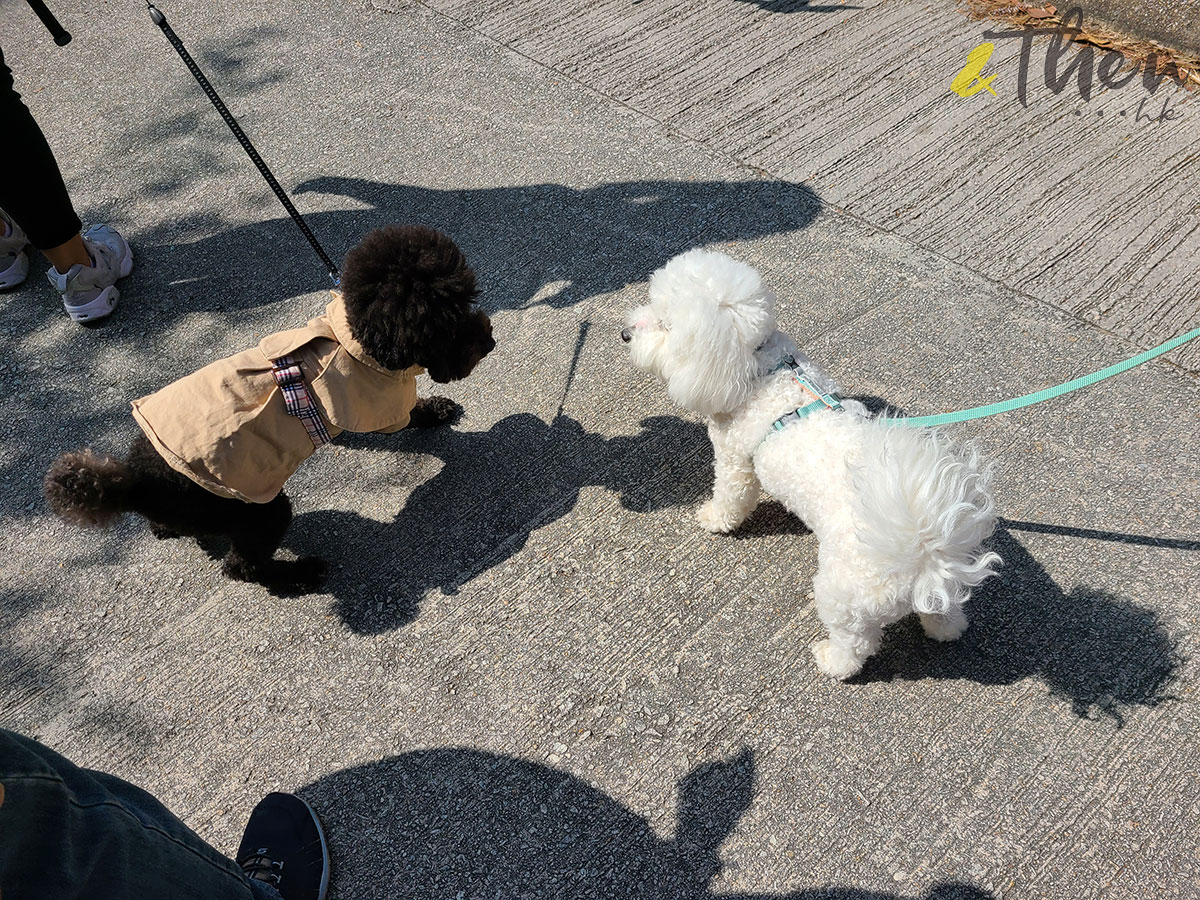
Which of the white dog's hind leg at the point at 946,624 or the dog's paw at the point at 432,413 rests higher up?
the dog's paw at the point at 432,413

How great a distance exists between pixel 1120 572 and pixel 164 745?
3.20m

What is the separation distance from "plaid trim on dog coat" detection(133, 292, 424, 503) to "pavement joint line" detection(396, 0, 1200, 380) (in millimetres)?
2432

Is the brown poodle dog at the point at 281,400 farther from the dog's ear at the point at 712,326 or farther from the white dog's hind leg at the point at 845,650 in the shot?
the white dog's hind leg at the point at 845,650

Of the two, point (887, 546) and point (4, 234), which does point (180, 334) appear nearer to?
point (4, 234)

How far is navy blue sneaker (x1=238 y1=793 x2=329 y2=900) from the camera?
205 cm

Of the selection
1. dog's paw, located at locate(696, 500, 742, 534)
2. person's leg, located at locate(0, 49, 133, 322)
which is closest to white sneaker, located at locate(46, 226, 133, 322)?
person's leg, located at locate(0, 49, 133, 322)

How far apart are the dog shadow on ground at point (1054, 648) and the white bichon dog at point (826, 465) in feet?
0.35

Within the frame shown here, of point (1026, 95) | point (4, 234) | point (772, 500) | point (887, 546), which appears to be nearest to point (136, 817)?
point (887, 546)

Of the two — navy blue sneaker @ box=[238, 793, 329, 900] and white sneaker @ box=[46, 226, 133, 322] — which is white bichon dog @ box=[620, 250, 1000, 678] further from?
white sneaker @ box=[46, 226, 133, 322]

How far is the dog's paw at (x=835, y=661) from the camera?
7.59 feet

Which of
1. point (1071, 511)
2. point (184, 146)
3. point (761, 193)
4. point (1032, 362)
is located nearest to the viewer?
point (1071, 511)

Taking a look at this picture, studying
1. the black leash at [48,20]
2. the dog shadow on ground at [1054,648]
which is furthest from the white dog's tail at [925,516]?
the black leash at [48,20]

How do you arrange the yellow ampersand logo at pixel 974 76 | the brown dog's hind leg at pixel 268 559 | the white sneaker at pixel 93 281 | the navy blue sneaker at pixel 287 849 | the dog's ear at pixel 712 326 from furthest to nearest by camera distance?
the yellow ampersand logo at pixel 974 76, the white sneaker at pixel 93 281, the brown dog's hind leg at pixel 268 559, the dog's ear at pixel 712 326, the navy blue sneaker at pixel 287 849

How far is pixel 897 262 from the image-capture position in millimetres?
3578
